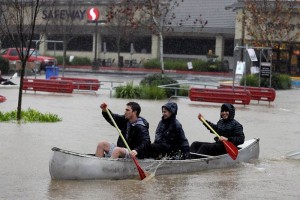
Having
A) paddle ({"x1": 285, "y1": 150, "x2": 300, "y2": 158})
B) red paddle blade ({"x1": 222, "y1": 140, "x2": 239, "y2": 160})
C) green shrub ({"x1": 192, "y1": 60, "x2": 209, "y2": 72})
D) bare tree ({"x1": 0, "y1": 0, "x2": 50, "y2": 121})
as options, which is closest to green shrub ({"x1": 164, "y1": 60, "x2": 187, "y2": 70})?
green shrub ({"x1": 192, "y1": 60, "x2": 209, "y2": 72})

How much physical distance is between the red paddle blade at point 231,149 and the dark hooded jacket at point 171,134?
94 centimetres

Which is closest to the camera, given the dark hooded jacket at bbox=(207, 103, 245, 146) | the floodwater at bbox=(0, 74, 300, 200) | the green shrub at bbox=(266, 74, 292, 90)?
the floodwater at bbox=(0, 74, 300, 200)

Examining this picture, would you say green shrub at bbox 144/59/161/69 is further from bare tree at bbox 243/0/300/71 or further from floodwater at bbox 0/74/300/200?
floodwater at bbox 0/74/300/200

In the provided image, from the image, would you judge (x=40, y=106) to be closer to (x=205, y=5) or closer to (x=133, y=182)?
(x=133, y=182)

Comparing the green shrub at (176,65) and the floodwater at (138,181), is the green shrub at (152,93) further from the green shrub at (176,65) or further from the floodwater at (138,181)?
the green shrub at (176,65)

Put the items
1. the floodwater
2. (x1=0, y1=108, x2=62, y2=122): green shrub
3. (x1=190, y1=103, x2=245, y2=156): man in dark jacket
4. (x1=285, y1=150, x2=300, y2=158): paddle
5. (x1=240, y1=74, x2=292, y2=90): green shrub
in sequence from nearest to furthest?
1. the floodwater
2. (x1=190, y1=103, x2=245, y2=156): man in dark jacket
3. (x1=285, y1=150, x2=300, y2=158): paddle
4. (x1=0, y1=108, x2=62, y2=122): green shrub
5. (x1=240, y1=74, x2=292, y2=90): green shrub

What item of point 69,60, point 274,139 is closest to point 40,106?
point 274,139

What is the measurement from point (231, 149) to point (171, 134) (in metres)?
1.28

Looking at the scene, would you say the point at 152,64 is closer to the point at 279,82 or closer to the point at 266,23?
the point at 266,23

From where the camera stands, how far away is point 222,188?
39.9 ft

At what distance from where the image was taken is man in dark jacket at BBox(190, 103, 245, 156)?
46.4 feet

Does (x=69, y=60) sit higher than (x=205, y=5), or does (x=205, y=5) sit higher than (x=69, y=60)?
(x=205, y=5)

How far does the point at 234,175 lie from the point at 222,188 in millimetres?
1370

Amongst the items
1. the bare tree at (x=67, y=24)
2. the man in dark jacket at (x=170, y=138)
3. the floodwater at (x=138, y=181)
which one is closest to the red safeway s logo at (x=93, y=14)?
the bare tree at (x=67, y=24)
